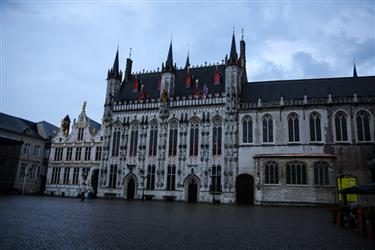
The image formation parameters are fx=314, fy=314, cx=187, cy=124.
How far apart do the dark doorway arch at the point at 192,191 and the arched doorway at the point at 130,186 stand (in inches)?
349

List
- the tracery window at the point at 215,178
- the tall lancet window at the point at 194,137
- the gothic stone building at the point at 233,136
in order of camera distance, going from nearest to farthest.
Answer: the gothic stone building at the point at 233,136
the tracery window at the point at 215,178
the tall lancet window at the point at 194,137

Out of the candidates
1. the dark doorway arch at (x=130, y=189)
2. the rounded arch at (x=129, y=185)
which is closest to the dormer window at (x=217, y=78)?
the rounded arch at (x=129, y=185)

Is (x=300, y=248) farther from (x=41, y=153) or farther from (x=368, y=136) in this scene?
(x=41, y=153)

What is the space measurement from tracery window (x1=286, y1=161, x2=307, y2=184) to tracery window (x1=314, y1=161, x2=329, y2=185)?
1.37 metres

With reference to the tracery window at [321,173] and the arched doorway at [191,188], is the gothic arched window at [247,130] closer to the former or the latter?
the arched doorway at [191,188]

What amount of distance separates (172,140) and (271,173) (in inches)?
606

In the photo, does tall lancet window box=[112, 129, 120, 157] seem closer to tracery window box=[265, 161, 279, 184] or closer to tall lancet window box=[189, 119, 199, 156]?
tall lancet window box=[189, 119, 199, 156]

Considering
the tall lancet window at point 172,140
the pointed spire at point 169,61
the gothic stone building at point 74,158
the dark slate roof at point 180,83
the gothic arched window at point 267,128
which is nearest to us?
the gothic arched window at point 267,128

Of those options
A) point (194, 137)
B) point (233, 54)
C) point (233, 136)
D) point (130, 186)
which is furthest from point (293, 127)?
point (130, 186)

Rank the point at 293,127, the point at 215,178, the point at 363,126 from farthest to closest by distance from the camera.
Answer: the point at 215,178, the point at 293,127, the point at 363,126

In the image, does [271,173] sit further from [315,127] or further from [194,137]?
[194,137]

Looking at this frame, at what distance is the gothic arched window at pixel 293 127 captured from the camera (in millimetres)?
42469

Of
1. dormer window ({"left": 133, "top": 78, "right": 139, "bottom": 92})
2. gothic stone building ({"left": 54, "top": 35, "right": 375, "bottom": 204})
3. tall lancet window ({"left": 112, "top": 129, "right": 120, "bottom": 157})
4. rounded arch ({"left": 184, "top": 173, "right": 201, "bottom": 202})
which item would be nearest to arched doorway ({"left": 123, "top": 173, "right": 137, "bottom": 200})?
gothic stone building ({"left": 54, "top": 35, "right": 375, "bottom": 204})

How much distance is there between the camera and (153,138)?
48.8m
